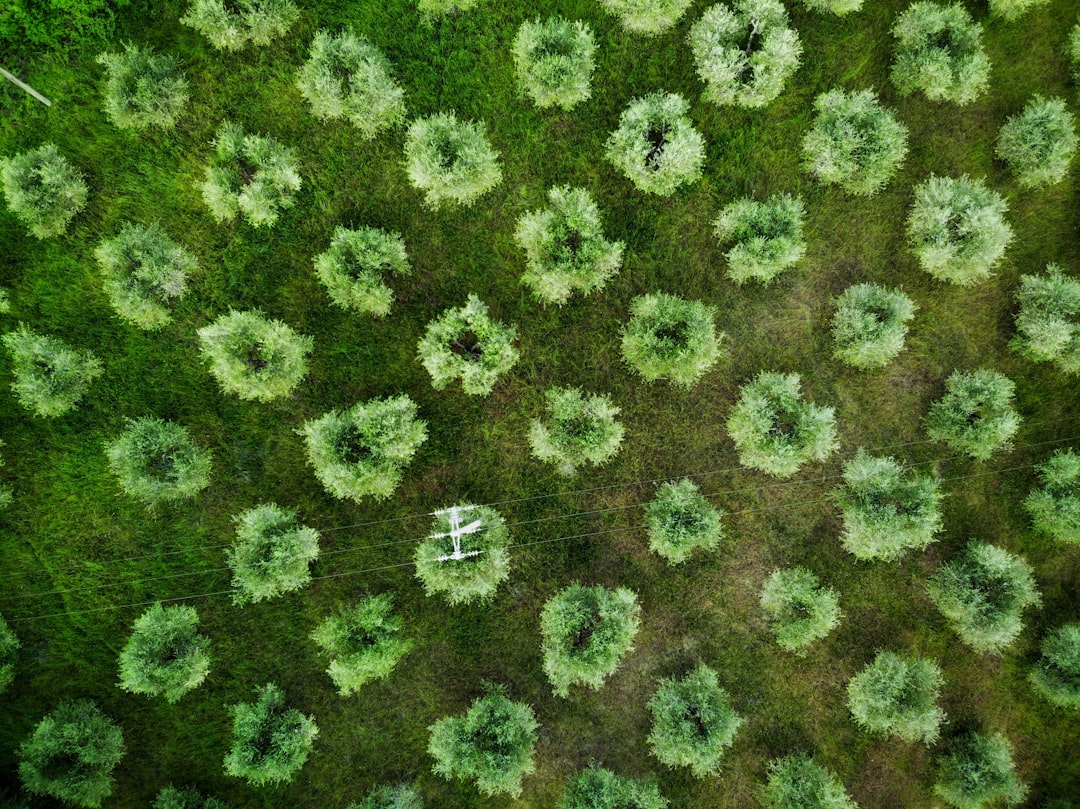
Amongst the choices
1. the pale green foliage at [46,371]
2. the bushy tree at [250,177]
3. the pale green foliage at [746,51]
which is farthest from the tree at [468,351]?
the pale green foliage at [46,371]

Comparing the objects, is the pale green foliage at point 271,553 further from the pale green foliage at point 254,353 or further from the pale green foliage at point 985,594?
the pale green foliage at point 985,594

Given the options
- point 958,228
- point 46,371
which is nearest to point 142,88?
point 46,371

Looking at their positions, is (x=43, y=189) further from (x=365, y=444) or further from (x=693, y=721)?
(x=693, y=721)

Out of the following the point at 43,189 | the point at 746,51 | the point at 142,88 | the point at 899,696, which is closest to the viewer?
the point at 142,88

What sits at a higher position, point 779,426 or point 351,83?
point 351,83

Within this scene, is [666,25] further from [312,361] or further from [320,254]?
[312,361]

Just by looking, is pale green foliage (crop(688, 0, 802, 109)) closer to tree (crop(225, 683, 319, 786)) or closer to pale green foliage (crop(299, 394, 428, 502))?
pale green foliage (crop(299, 394, 428, 502))
